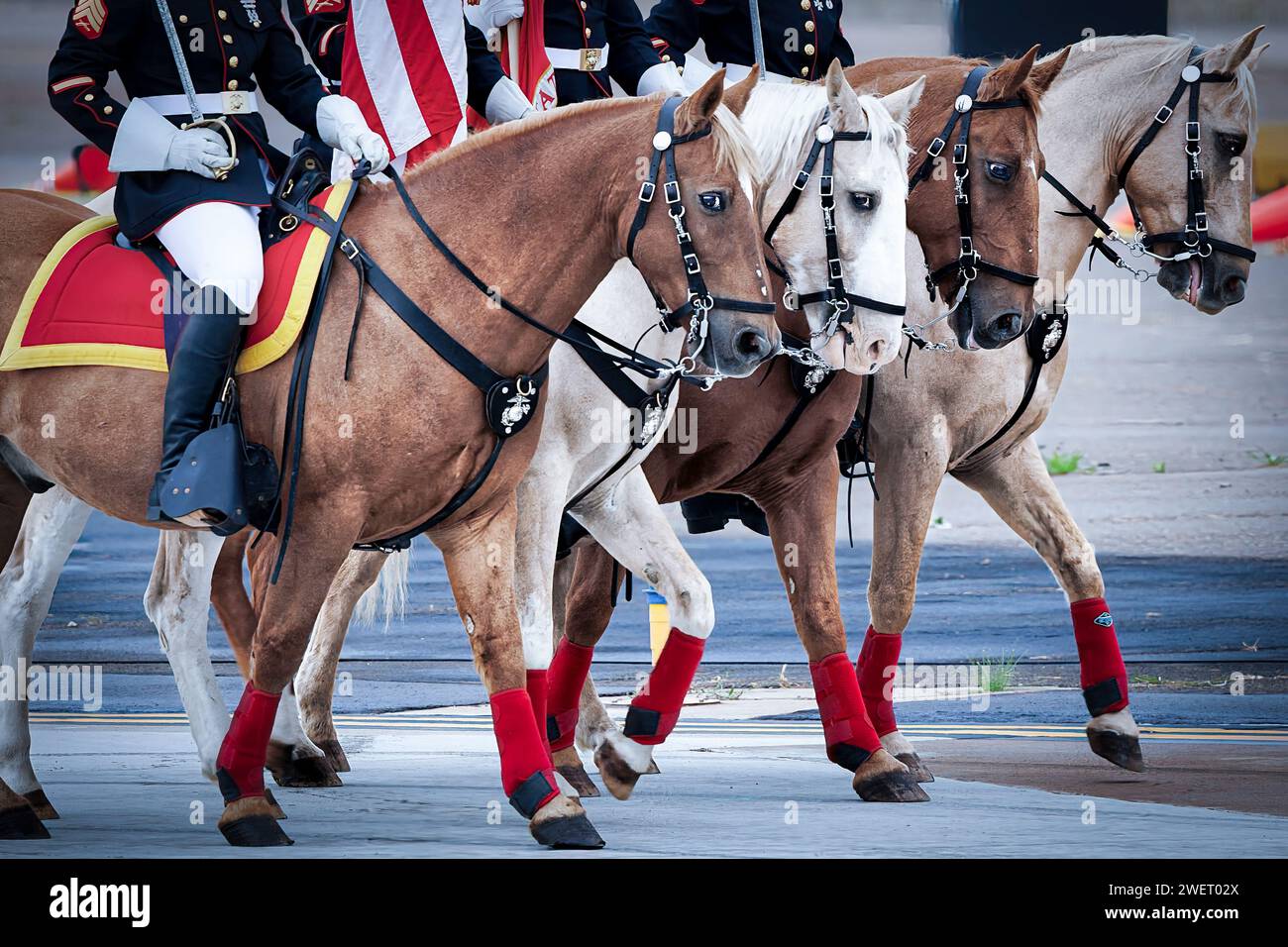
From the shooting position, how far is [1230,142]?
23.1 feet

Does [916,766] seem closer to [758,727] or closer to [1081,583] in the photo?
[1081,583]

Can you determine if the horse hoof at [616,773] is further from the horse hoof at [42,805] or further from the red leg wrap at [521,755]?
the horse hoof at [42,805]

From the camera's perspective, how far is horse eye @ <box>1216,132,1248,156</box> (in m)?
7.03

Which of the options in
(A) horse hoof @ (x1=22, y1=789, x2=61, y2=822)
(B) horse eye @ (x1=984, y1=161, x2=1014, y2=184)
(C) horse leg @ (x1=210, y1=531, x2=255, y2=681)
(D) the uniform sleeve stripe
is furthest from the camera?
(C) horse leg @ (x1=210, y1=531, x2=255, y2=681)

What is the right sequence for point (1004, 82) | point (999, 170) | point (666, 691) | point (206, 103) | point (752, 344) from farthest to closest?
point (1004, 82), point (999, 170), point (666, 691), point (206, 103), point (752, 344)

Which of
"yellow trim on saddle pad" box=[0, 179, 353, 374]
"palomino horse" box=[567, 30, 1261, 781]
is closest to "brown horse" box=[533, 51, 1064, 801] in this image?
"palomino horse" box=[567, 30, 1261, 781]

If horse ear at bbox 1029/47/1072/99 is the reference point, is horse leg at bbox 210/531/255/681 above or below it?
below

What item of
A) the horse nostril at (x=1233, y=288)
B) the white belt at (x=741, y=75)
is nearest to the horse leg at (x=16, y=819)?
the white belt at (x=741, y=75)

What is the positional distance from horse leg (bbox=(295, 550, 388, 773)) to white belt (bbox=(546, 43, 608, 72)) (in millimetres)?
1892

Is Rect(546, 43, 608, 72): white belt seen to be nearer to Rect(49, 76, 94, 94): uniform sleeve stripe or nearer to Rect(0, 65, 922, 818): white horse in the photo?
Rect(0, 65, 922, 818): white horse

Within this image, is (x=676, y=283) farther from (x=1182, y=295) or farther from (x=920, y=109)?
(x=1182, y=295)

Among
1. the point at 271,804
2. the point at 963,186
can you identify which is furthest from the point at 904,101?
the point at 271,804

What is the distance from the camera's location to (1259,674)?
9828mm

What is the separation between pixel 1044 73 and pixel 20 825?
4059 mm
